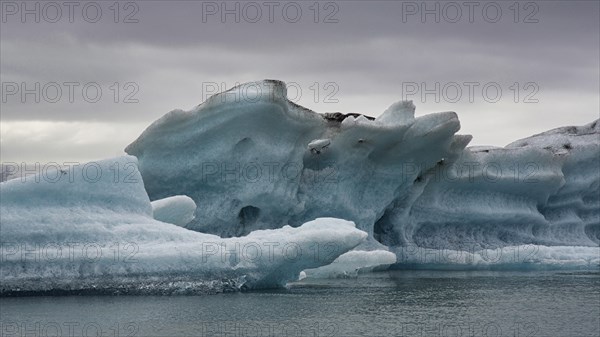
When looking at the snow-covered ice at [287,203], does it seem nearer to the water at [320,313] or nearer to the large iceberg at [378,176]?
the large iceberg at [378,176]

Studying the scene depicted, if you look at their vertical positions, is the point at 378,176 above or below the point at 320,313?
above

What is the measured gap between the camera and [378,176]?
18.2m

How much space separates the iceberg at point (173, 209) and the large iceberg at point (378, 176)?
196 centimetres

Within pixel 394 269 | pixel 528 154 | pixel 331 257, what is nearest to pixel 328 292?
pixel 331 257

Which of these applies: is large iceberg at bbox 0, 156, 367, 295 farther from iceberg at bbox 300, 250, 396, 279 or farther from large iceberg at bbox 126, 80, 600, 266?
large iceberg at bbox 126, 80, 600, 266

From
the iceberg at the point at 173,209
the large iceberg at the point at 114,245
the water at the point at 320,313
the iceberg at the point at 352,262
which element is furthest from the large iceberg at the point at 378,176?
the large iceberg at the point at 114,245

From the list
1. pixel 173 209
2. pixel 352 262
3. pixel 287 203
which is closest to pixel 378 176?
pixel 287 203

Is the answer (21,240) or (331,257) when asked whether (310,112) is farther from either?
(21,240)

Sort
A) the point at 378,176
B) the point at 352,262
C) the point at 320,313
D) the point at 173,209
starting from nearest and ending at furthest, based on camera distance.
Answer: the point at 320,313 < the point at 173,209 < the point at 352,262 < the point at 378,176

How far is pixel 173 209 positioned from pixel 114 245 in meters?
2.27

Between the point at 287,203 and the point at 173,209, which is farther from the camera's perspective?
the point at 287,203

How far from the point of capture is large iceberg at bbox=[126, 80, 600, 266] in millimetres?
15047

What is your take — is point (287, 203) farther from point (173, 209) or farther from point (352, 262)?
point (173, 209)

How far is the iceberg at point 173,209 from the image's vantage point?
1258 cm
